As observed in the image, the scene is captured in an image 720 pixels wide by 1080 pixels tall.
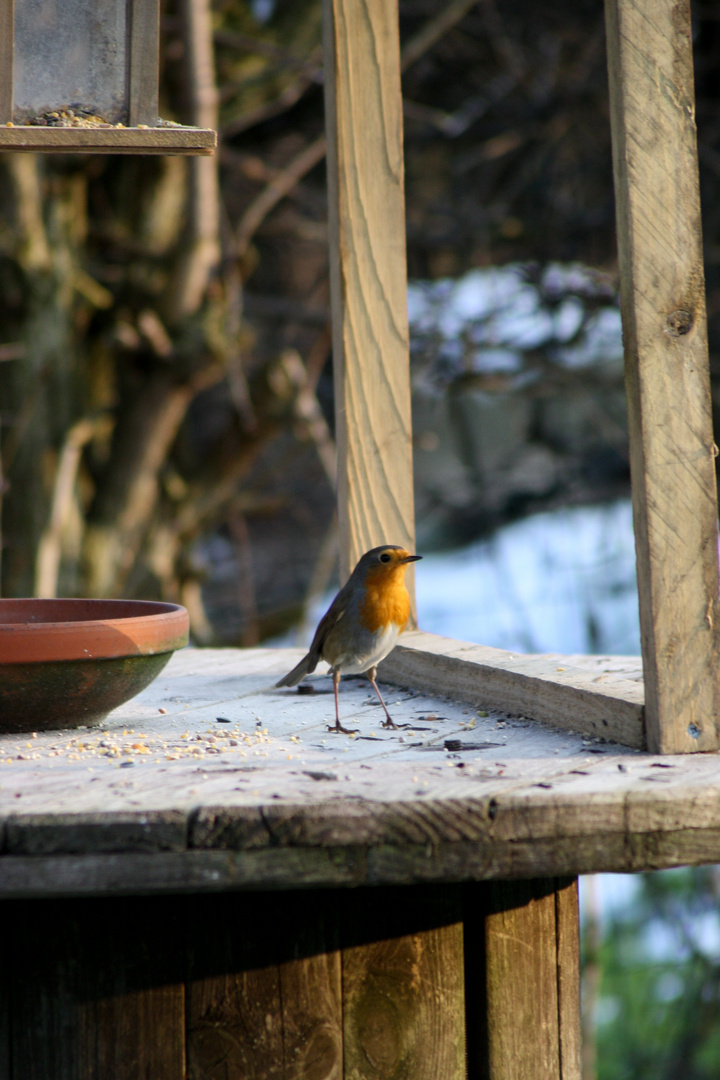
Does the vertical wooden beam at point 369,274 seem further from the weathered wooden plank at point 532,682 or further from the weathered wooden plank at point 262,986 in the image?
the weathered wooden plank at point 262,986

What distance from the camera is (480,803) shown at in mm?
1398

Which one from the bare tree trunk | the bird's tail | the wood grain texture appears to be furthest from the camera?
the bare tree trunk

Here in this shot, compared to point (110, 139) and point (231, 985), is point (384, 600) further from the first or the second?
point (110, 139)

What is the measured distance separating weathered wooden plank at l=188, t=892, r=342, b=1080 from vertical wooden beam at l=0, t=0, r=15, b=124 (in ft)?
4.43

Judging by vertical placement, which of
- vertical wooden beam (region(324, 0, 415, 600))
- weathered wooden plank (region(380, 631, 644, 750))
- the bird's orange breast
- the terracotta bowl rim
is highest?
vertical wooden beam (region(324, 0, 415, 600))

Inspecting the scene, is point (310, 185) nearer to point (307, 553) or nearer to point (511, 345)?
point (511, 345)

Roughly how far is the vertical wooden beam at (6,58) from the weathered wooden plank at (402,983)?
1.42m

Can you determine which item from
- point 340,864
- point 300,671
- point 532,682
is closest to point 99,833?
point 340,864

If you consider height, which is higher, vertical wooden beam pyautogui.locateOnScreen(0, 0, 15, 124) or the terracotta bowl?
vertical wooden beam pyautogui.locateOnScreen(0, 0, 15, 124)

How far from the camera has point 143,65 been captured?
6.52 ft

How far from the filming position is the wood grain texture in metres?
1.98

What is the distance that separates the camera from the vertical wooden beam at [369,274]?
8.39ft

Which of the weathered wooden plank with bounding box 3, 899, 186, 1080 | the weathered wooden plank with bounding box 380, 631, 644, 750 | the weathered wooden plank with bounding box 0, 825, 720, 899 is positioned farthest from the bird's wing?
the weathered wooden plank with bounding box 0, 825, 720, 899

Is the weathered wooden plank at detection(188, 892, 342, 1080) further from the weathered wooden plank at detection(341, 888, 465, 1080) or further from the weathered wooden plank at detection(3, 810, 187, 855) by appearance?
the weathered wooden plank at detection(3, 810, 187, 855)
